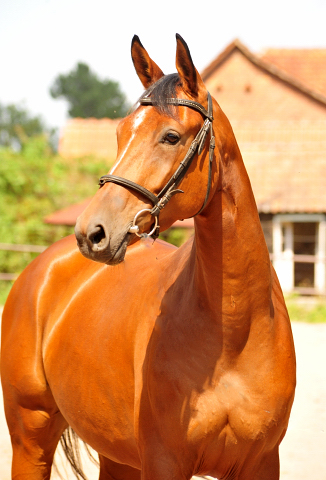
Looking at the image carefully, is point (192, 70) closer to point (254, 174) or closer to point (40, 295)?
point (40, 295)

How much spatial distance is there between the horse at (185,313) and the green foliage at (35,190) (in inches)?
517

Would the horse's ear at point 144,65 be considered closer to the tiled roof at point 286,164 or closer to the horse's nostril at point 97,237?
the horse's nostril at point 97,237

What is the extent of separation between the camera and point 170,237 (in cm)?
1505

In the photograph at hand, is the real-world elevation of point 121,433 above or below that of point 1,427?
above

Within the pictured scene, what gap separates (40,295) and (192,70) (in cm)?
190

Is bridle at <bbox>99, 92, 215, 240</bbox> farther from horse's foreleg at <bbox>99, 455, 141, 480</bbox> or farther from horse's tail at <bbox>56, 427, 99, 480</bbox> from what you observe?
horse's tail at <bbox>56, 427, 99, 480</bbox>

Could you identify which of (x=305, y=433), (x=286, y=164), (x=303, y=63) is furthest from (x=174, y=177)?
(x=303, y=63)

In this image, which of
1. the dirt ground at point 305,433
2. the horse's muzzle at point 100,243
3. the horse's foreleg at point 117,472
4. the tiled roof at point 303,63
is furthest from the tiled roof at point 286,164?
the horse's muzzle at point 100,243

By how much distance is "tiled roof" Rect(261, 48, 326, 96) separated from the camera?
Result: 79.9 feet

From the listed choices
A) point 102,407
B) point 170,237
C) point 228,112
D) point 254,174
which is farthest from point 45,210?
point 102,407

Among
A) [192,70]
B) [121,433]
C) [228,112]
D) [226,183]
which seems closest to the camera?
[192,70]

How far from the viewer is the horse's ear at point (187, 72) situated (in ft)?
6.64

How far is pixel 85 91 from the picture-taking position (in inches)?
2749

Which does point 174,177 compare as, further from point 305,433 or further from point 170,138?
point 305,433
